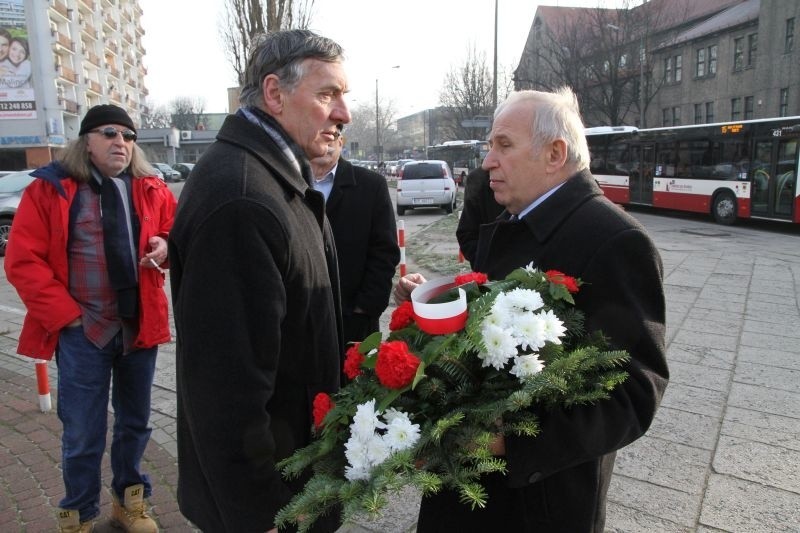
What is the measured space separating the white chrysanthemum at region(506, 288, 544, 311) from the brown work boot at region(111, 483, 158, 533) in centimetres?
247

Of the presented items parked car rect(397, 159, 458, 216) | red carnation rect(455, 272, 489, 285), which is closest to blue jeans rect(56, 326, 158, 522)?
red carnation rect(455, 272, 489, 285)

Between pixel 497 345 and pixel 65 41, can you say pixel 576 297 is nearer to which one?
pixel 497 345

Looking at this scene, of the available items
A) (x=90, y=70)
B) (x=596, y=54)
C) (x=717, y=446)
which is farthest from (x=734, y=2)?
(x=90, y=70)

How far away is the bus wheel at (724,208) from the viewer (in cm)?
1692

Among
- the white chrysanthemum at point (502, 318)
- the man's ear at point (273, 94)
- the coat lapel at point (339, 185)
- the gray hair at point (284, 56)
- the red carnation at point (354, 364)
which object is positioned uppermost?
the gray hair at point (284, 56)

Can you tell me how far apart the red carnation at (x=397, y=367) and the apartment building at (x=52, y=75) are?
4006cm

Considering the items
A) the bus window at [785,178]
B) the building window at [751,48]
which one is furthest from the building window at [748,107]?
the bus window at [785,178]

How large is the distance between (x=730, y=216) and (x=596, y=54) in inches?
696

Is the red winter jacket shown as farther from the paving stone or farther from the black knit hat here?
the paving stone

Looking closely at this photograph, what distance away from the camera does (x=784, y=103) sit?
33.2m

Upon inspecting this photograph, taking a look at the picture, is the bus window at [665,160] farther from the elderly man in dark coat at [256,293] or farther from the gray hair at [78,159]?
the elderly man in dark coat at [256,293]

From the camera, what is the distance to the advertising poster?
3809 centimetres

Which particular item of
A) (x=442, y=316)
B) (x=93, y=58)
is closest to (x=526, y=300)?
(x=442, y=316)

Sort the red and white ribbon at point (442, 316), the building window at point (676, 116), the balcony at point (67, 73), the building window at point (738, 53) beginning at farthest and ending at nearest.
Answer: the balcony at point (67, 73) → the building window at point (676, 116) → the building window at point (738, 53) → the red and white ribbon at point (442, 316)
